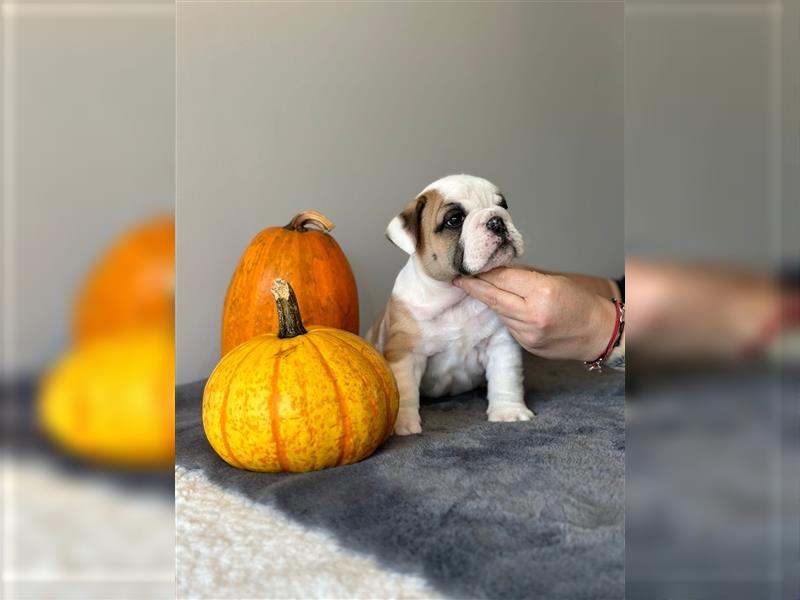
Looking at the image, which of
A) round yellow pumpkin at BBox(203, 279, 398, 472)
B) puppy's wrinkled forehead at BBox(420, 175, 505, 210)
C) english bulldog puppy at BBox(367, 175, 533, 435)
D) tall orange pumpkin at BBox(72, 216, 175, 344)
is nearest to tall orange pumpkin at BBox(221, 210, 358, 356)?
english bulldog puppy at BBox(367, 175, 533, 435)

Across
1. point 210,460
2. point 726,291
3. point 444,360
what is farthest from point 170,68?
point 444,360

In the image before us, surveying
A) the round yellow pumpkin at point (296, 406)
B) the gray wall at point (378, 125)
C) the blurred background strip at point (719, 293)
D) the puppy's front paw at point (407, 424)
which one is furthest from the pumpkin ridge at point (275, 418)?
the gray wall at point (378, 125)

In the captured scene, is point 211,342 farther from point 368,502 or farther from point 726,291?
point 726,291

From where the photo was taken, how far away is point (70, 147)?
1.70 feet

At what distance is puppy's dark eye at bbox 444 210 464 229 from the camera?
1.78 m

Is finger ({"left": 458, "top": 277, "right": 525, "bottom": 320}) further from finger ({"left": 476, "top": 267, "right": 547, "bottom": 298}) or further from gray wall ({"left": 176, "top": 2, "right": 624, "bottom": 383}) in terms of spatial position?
gray wall ({"left": 176, "top": 2, "right": 624, "bottom": 383})

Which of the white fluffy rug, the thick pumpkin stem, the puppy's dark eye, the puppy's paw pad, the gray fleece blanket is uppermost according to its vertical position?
the puppy's dark eye

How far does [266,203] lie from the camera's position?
8.46 ft

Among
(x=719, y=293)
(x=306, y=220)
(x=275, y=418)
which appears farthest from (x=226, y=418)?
(x=719, y=293)

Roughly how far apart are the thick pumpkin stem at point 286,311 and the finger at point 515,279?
0.50m

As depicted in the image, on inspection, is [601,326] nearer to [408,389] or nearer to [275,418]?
[408,389]

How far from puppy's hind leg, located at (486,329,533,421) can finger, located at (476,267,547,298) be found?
187 millimetres

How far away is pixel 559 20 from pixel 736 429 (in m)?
2.88

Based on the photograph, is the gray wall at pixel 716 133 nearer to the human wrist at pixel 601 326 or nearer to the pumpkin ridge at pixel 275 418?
the pumpkin ridge at pixel 275 418
